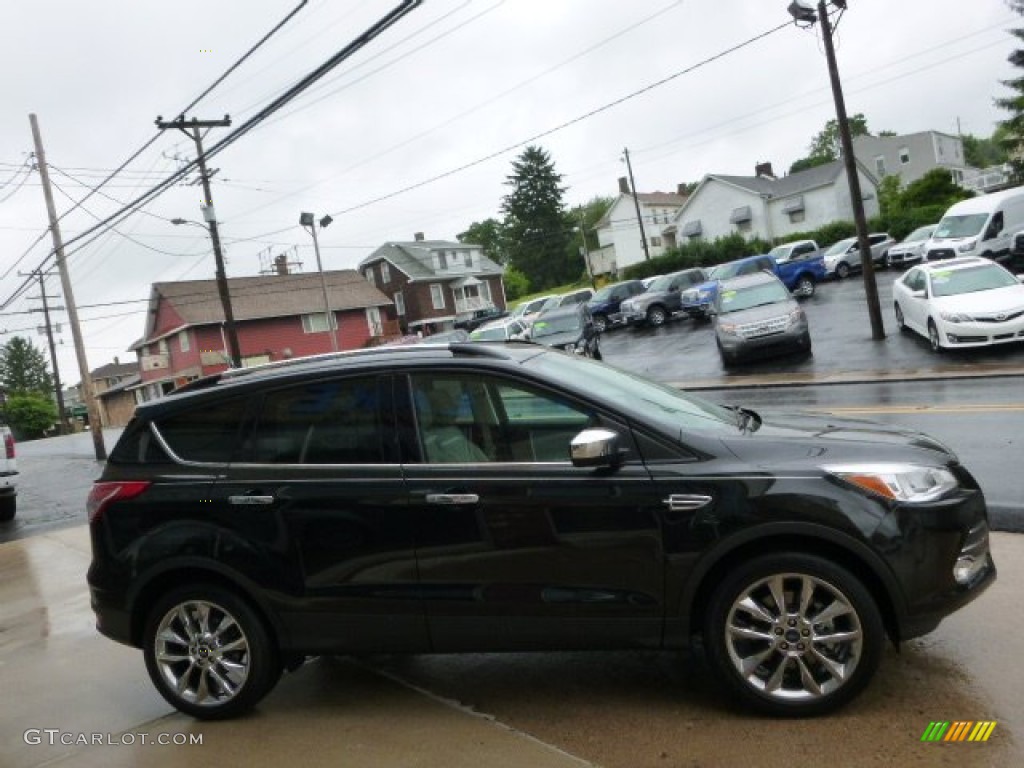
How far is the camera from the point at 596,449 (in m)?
3.57

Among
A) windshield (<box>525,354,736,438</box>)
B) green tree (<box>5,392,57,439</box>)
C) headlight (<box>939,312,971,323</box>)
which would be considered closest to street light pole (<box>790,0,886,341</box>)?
headlight (<box>939,312,971,323</box>)

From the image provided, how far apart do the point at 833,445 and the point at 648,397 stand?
0.91 meters

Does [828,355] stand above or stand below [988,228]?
below

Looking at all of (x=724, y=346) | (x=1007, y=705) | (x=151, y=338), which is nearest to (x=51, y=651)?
(x=1007, y=705)

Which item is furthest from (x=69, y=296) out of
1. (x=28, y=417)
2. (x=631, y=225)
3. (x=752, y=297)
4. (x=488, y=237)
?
(x=488, y=237)

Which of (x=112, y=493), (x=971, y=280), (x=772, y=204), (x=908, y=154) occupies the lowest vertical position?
(x=112, y=493)

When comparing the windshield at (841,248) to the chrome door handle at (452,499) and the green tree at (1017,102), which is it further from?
the chrome door handle at (452,499)

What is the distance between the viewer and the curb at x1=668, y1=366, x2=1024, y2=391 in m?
13.1

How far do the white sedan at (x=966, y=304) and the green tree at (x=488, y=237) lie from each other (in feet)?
340

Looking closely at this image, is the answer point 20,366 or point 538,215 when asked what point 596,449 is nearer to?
A: point 538,215

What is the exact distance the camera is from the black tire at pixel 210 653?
418 cm

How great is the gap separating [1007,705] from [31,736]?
4643 mm

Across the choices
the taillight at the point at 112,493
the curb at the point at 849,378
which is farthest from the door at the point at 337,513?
the curb at the point at 849,378

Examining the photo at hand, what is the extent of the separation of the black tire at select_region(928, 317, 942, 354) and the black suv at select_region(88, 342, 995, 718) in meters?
12.6
